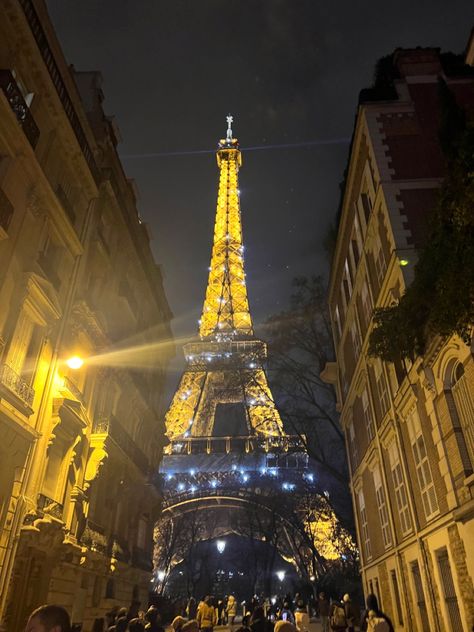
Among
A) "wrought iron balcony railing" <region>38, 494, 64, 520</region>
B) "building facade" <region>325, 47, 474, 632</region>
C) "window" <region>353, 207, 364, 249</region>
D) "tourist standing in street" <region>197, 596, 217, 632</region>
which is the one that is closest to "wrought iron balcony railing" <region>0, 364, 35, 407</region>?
"wrought iron balcony railing" <region>38, 494, 64, 520</region>

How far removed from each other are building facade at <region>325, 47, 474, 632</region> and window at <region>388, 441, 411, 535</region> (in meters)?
0.06

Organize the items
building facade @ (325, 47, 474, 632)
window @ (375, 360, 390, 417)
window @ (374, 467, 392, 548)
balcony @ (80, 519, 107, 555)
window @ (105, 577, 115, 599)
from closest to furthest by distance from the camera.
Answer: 1. building facade @ (325, 47, 474, 632)
2. window @ (375, 360, 390, 417)
3. window @ (374, 467, 392, 548)
4. balcony @ (80, 519, 107, 555)
5. window @ (105, 577, 115, 599)

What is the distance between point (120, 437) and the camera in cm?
2084

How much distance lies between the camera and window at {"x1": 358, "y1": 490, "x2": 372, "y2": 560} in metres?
19.7

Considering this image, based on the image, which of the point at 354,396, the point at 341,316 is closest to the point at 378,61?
the point at 341,316

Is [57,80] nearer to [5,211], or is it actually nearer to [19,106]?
[19,106]

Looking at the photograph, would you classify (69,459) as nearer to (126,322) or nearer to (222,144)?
(126,322)

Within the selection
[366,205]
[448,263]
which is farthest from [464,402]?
[366,205]

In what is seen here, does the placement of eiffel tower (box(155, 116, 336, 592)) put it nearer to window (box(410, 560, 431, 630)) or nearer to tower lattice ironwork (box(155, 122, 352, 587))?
tower lattice ironwork (box(155, 122, 352, 587))

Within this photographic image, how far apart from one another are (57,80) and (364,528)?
2085cm

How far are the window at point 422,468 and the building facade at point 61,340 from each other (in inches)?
403

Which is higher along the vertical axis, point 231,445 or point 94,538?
point 231,445

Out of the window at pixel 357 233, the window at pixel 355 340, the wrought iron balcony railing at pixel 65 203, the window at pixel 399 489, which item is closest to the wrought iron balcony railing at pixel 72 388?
the wrought iron balcony railing at pixel 65 203

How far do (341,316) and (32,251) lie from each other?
49.8 feet
